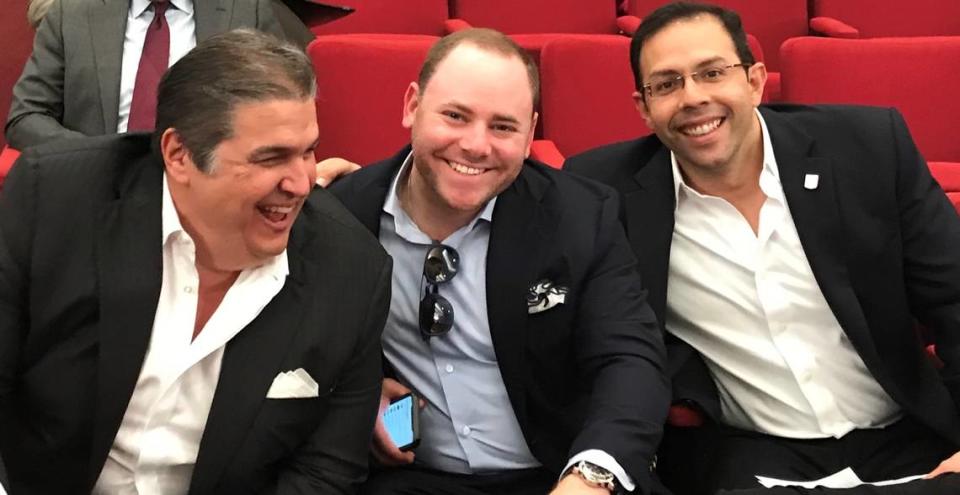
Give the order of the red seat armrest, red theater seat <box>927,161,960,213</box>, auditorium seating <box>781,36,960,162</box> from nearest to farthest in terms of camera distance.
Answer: red theater seat <box>927,161,960,213</box> → auditorium seating <box>781,36,960,162</box> → the red seat armrest

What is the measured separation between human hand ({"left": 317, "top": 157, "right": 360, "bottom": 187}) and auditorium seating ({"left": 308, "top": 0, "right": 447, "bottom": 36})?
86 centimetres

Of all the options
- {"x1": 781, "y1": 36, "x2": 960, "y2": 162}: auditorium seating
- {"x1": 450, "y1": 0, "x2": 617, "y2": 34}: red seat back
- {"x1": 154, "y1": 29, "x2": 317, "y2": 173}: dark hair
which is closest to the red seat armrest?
{"x1": 781, "y1": 36, "x2": 960, "y2": 162}: auditorium seating

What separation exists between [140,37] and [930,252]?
1.37m

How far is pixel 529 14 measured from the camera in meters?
2.35

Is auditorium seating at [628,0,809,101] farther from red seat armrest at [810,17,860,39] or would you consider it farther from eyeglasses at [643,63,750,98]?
eyeglasses at [643,63,750,98]

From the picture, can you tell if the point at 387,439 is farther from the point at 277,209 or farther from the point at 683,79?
the point at 683,79

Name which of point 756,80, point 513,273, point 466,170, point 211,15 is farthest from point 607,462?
point 211,15

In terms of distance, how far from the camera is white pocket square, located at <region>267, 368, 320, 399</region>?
957 millimetres

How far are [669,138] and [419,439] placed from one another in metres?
0.51

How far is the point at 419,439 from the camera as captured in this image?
3.70 ft

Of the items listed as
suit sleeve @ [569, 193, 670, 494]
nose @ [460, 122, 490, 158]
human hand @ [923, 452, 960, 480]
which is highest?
nose @ [460, 122, 490, 158]

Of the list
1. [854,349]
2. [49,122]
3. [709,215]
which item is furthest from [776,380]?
[49,122]

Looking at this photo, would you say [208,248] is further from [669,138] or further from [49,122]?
[49,122]

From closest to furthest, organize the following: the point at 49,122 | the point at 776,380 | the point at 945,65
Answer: the point at 776,380 < the point at 49,122 < the point at 945,65
